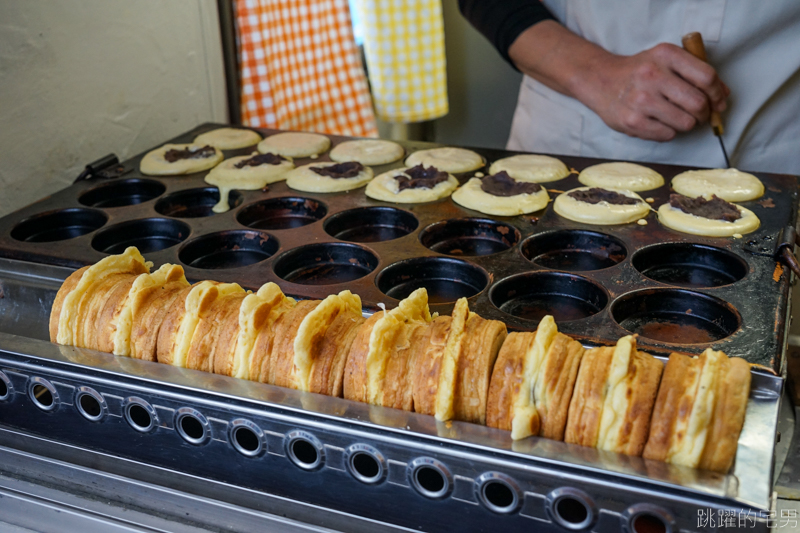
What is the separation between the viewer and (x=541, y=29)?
3152 mm

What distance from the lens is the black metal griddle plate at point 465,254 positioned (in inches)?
66.7

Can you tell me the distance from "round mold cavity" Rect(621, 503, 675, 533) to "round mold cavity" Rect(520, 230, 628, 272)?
107cm

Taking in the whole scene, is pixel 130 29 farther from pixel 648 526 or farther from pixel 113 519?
pixel 648 526

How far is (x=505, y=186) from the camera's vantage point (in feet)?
7.91

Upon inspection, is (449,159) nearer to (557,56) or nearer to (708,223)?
(557,56)

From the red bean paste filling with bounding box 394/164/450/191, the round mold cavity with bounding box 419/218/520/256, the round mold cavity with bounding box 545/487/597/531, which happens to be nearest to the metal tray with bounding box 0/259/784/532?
the round mold cavity with bounding box 545/487/597/531

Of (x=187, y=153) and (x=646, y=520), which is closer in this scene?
(x=646, y=520)

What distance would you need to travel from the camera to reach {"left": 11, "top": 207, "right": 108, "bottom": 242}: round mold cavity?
240 cm

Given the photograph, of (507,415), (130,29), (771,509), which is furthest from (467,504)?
(130,29)

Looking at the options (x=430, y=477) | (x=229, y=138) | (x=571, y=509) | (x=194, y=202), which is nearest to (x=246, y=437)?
(x=430, y=477)

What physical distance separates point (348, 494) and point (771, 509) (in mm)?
733

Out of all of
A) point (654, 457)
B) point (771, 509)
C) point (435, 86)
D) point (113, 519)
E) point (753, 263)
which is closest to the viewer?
point (771, 509)

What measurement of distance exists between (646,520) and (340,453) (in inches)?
21.8

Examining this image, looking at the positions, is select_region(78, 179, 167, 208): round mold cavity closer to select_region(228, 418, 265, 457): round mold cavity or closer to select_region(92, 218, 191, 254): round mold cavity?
select_region(92, 218, 191, 254): round mold cavity
